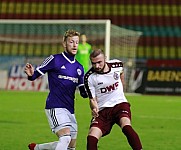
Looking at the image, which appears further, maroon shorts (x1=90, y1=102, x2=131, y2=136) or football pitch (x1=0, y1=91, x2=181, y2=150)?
football pitch (x1=0, y1=91, x2=181, y2=150)

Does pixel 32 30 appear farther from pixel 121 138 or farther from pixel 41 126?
pixel 121 138

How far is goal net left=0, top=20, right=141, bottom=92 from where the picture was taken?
880 inches

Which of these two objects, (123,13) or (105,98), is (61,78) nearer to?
(105,98)

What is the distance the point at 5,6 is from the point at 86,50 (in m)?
20.2

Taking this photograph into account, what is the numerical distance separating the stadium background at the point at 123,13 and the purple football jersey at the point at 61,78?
24606mm

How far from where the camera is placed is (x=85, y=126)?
11383 mm

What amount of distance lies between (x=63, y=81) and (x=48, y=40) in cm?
1778

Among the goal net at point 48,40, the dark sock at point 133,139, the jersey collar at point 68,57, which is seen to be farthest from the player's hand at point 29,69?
the goal net at point 48,40

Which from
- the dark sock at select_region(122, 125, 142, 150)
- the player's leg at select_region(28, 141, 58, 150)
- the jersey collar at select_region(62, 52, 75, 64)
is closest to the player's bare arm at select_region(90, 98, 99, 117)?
the dark sock at select_region(122, 125, 142, 150)

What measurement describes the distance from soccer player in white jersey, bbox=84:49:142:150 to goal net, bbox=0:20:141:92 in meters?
15.0

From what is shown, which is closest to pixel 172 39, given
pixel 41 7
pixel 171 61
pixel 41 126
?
pixel 171 61

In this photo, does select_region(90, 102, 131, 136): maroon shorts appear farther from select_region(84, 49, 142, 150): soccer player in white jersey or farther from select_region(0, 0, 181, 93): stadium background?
select_region(0, 0, 181, 93): stadium background

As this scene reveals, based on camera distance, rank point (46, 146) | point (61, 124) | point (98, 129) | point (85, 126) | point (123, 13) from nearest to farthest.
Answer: point (61, 124) < point (98, 129) < point (46, 146) < point (85, 126) < point (123, 13)

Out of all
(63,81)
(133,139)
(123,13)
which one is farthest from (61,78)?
(123,13)
